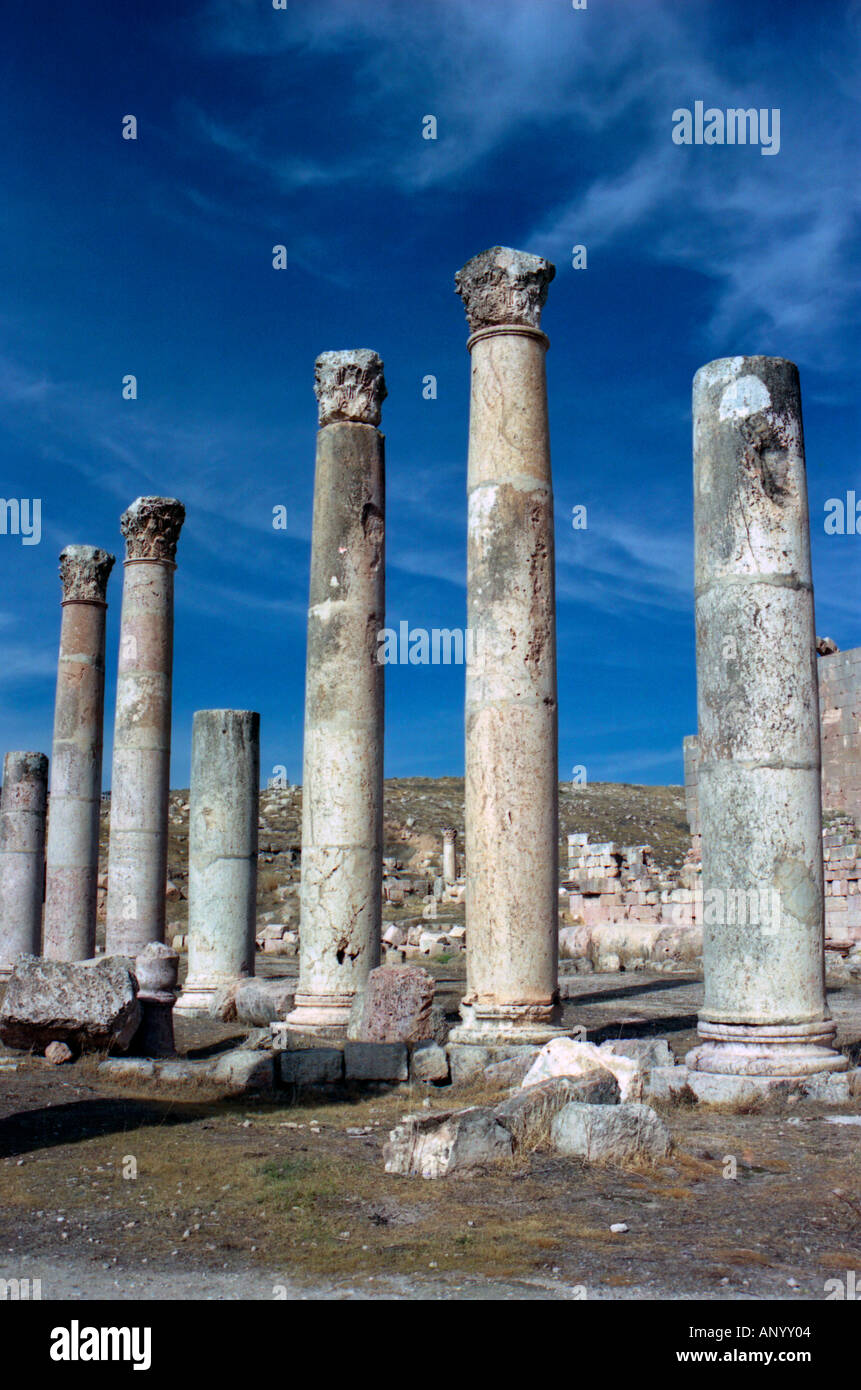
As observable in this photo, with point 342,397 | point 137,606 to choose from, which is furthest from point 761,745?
point 137,606

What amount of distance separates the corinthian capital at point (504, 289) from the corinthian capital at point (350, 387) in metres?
2.76

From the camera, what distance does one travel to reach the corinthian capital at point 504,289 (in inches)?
484

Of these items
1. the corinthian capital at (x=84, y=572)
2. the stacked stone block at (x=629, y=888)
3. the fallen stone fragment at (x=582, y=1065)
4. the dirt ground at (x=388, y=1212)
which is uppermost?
the corinthian capital at (x=84, y=572)

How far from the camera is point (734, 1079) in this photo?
906 cm

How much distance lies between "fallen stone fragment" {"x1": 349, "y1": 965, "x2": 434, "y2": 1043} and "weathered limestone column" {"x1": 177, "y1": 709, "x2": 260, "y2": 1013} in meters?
5.72

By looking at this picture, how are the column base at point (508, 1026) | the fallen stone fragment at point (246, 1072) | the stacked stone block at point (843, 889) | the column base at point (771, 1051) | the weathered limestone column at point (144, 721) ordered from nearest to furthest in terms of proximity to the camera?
the column base at point (771, 1051) < the fallen stone fragment at point (246, 1072) < the column base at point (508, 1026) < the weathered limestone column at point (144, 721) < the stacked stone block at point (843, 889)

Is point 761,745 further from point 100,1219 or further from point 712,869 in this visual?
point 100,1219

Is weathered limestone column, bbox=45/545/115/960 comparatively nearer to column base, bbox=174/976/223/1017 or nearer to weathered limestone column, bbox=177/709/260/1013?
weathered limestone column, bbox=177/709/260/1013

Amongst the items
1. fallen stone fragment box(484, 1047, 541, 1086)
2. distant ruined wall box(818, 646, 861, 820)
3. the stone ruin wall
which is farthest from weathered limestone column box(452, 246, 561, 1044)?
distant ruined wall box(818, 646, 861, 820)

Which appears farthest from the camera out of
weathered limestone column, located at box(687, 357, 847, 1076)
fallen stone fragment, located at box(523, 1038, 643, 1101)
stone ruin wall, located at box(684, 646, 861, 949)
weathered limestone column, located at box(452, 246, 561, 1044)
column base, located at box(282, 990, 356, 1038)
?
stone ruin wall, located at box(684, 646, 861, 949)

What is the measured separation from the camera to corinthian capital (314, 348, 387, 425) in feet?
49.0

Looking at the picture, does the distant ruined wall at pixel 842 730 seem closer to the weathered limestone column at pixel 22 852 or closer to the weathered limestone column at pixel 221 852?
the weathered limestone column at pixel 221 852

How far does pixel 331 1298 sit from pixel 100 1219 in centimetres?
197

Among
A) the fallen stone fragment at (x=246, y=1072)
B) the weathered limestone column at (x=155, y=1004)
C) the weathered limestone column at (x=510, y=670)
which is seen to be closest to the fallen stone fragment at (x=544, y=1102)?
the weathered limestone column at (x=510, y=670)
